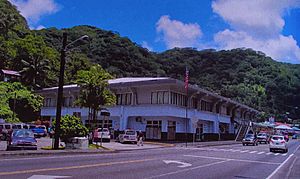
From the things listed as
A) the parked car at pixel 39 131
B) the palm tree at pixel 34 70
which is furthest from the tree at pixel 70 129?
the palm tree at pixel 34 70

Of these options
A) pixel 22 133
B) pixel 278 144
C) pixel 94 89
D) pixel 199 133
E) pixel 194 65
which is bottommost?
pixel 278 144

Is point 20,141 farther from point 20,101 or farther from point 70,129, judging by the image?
point 20,101

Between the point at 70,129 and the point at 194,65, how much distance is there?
95.8 m

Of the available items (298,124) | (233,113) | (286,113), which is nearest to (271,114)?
(286,113)

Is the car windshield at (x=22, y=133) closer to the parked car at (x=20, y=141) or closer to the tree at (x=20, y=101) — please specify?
the parked car at (x=20, y=141)

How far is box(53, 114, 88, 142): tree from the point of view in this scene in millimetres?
30031

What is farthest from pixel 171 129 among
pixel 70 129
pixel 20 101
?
pixel 20 101

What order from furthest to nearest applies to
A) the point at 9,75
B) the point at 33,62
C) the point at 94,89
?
the point at 9,75 < the point at 33,62 < the point at 94,89

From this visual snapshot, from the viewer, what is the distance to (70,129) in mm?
30078

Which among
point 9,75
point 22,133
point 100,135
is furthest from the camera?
point 9,75

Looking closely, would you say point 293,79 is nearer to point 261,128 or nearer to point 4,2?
point 261,128

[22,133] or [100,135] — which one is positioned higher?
[100,135]

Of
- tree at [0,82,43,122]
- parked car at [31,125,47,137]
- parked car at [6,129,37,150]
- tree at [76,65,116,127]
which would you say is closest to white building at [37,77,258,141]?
tree at [0,82,43,122]

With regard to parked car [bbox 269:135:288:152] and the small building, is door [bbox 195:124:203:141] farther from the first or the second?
the small building
